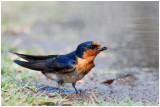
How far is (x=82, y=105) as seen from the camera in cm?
365

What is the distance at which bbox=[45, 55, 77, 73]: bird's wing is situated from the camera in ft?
13.9

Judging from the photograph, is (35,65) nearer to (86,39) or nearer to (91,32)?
(86,39)

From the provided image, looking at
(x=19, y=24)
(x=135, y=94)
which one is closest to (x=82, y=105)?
(x=135, y=94)

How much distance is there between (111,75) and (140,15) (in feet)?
25.7

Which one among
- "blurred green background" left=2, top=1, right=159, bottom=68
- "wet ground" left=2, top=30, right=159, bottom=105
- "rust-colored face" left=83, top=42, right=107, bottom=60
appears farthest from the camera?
"blurred green background" left=2, top=1, right=159, bottom=68

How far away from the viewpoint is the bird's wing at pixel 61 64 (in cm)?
425

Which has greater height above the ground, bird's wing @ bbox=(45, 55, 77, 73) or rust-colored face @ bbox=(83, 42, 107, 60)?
rust-colored face @ bbox=(83, 42, 107, 60)

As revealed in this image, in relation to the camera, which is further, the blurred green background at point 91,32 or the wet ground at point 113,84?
the blurred green background at point 91,32

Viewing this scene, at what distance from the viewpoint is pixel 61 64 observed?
14.2 ft

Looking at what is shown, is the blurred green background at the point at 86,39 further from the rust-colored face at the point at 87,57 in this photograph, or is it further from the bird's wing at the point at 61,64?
the rust-colored face at the point at 87,57

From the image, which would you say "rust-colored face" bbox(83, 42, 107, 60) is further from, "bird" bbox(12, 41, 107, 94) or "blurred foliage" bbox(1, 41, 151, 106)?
"blurred foliage" bbox(1, 41, 151, 106)

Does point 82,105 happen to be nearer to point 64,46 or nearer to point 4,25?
point 64,46

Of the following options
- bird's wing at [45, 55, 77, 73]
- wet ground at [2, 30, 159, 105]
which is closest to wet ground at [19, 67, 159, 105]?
wet ground at [2, 30, 159, 105]

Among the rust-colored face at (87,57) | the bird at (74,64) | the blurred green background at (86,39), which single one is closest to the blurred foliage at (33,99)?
the blurred green background at (86,39)
